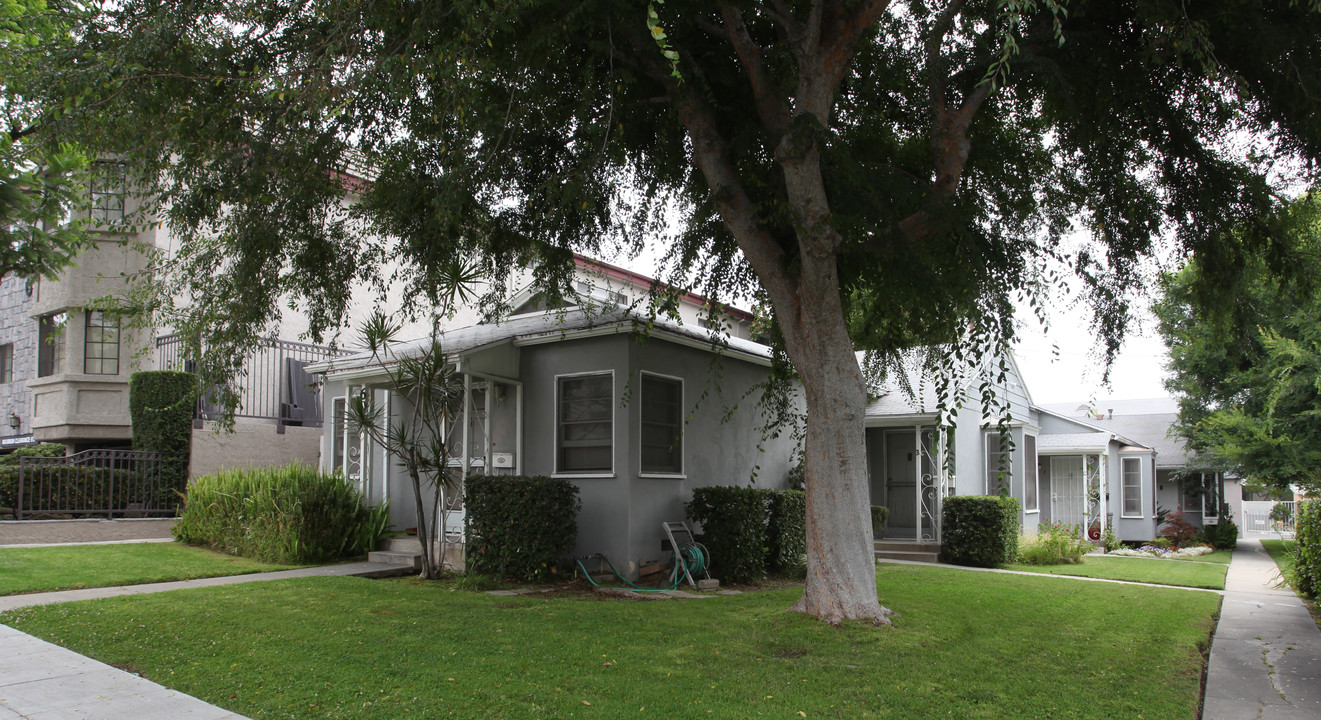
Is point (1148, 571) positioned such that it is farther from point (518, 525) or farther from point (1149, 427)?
point (1149, 427)

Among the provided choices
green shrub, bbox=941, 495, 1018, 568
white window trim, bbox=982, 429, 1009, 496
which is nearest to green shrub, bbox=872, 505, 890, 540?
green shrub, bbox=941, 495, 1018, 568

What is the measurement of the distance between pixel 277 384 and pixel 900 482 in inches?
509

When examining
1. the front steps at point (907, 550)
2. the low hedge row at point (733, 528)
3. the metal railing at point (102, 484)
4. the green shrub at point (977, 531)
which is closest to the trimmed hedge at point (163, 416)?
the metal railing at point (102, 484)

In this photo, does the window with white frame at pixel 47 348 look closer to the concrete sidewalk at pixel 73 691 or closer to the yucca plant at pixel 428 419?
the yucca plant at pixel 428 419

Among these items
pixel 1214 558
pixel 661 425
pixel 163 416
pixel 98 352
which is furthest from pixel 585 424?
pixel 1214 558

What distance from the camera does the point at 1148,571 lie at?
15.3 meters

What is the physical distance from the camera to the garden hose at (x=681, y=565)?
1107 cm

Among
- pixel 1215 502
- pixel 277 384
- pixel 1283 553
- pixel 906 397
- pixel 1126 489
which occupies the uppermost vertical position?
pixel 277 384

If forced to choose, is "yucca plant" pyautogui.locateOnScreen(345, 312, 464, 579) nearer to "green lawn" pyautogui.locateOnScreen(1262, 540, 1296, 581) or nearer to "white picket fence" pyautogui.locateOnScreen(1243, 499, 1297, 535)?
"green lawn" pyautogui.locateOnScreen(1262, 540, 1296, 581)

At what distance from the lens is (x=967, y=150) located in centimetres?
915

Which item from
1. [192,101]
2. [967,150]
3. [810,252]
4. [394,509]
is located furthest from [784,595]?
[192,101]

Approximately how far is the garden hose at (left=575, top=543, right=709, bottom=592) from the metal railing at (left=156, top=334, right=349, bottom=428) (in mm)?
8062

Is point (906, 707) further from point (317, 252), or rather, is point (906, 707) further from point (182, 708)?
point (317, 252)

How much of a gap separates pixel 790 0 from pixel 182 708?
8565 mm
